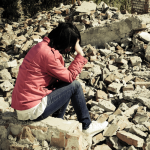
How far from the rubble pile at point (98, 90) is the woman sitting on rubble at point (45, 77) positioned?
210 millimetres

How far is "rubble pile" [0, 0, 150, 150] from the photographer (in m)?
2.24

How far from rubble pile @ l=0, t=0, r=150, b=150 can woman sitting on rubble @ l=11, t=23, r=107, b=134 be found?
210 millimetres

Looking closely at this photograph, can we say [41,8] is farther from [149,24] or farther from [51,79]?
[51,79]

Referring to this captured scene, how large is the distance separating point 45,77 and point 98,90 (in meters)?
1.74

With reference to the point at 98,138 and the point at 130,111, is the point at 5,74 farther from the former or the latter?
the point at 130,111

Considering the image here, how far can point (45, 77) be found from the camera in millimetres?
2189

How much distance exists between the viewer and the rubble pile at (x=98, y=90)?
88.2 inches

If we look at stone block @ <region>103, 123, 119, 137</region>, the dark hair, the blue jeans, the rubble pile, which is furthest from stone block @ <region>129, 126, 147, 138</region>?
the dark hair

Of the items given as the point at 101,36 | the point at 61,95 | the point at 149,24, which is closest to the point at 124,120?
the point at 61,95

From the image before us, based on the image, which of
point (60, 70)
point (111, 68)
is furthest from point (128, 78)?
point (60, 70)

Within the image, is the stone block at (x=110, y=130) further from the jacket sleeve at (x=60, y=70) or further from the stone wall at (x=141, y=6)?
the stone wall at (x=141, y=6)

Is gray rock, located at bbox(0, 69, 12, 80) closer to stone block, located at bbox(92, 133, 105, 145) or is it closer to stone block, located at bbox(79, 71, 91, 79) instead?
stone block, located at bbox(79, 71, 91, 79)

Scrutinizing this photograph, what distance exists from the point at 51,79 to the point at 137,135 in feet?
4.41

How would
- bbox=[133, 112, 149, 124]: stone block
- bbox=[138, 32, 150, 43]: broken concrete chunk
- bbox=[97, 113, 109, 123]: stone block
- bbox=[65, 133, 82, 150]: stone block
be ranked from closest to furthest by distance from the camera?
1. bbox=[65, 133, 82, 150]: stone block
2. bbox=[133, 112, 149, 124]: stone block
3. bbox=[97, 113, 109, 123]: stone block
4. bbox=[138, 32, 150, 43]: broken concrete chunk
